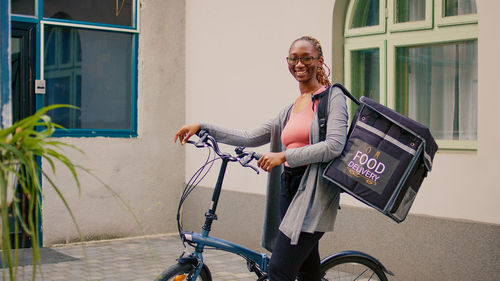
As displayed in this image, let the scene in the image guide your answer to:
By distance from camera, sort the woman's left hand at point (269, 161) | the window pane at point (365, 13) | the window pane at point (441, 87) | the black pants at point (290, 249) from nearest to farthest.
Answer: the woman's left hand at point (269, 161) → the black pants at point (290, 249) → the window pane at point (441, 87) → the window pane at point (365, 13)

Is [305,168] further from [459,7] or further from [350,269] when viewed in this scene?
[459,7]

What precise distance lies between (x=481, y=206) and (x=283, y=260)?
261cm

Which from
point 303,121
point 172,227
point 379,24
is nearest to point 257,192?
point 172,227

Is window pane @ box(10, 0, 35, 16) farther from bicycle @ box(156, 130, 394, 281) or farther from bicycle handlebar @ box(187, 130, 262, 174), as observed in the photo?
bicycle handlebar @ box(187, 130, 262, 174)

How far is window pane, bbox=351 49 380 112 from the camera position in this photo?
21.2ft

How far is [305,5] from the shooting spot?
6.95m

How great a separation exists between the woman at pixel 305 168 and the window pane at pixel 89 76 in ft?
15.4

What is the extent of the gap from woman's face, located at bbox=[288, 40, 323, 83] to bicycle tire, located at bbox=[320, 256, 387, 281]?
1.08 metres

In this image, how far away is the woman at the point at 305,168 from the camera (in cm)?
328

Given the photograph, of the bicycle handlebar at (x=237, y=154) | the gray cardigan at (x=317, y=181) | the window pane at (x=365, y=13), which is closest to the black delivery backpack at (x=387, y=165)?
the gray cardigan at (x=317, y=181)

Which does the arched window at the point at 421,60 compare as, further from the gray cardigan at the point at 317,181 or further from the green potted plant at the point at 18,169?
the green potted plant at the point at 18,169

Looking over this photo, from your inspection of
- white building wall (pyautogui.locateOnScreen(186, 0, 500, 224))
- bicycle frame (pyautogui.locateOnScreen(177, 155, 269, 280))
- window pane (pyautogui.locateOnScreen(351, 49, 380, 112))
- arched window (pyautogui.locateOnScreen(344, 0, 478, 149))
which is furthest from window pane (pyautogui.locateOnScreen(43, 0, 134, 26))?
bicycle frame (pyautogui.locateOnScreen(177, 155, 269, 280))

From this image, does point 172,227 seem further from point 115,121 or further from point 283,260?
point 283,260

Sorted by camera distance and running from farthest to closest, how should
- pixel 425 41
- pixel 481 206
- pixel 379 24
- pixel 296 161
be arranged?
1. pixel 379 24
2. pixel 425 41
3. pixel 481 206
4. pixel 296 161
